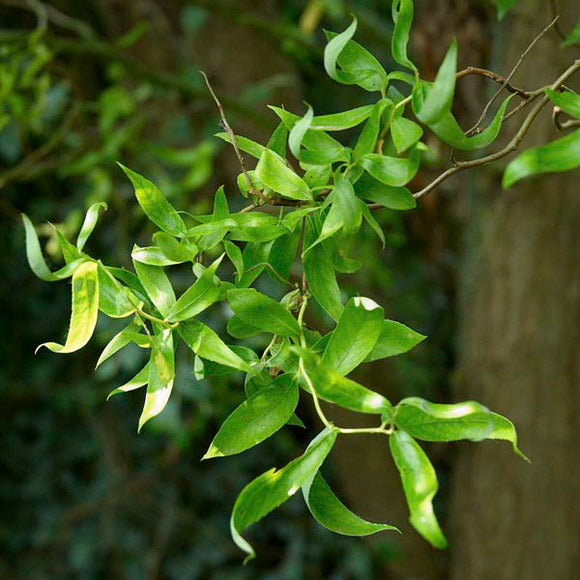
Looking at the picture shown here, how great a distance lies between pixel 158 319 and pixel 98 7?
156cm

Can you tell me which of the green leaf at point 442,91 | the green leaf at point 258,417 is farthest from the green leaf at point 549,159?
the green leaf at point 258,417

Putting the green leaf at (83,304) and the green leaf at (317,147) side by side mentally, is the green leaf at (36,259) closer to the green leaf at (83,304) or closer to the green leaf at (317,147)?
the green leaf at (83,304)

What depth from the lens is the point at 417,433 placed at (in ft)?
1.13

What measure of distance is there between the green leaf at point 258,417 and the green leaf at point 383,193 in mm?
104

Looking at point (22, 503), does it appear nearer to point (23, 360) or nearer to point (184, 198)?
point (23, 360)

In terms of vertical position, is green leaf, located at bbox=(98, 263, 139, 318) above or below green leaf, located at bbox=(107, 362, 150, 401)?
above

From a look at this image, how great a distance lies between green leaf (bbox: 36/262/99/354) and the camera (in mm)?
370

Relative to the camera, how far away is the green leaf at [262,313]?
0.39 metres

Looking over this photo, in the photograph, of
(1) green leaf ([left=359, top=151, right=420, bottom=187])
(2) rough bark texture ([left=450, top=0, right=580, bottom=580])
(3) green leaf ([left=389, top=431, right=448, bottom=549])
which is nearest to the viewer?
(3) green leaf ([left=389, top=431, right=448, bottom=549])

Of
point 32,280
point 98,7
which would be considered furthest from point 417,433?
point 32,280

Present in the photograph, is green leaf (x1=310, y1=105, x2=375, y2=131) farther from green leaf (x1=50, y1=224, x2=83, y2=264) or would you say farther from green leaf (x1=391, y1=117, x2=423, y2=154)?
green leaf (x1=50, y1=224, x2=83, y2=264)

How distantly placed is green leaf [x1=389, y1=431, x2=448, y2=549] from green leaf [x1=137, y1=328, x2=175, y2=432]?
0.36ft

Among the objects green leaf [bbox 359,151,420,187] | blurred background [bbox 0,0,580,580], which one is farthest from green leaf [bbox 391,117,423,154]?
blurred background [bbox 0,0,580,580]

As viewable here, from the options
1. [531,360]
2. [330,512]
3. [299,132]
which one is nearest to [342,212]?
[299,132]
